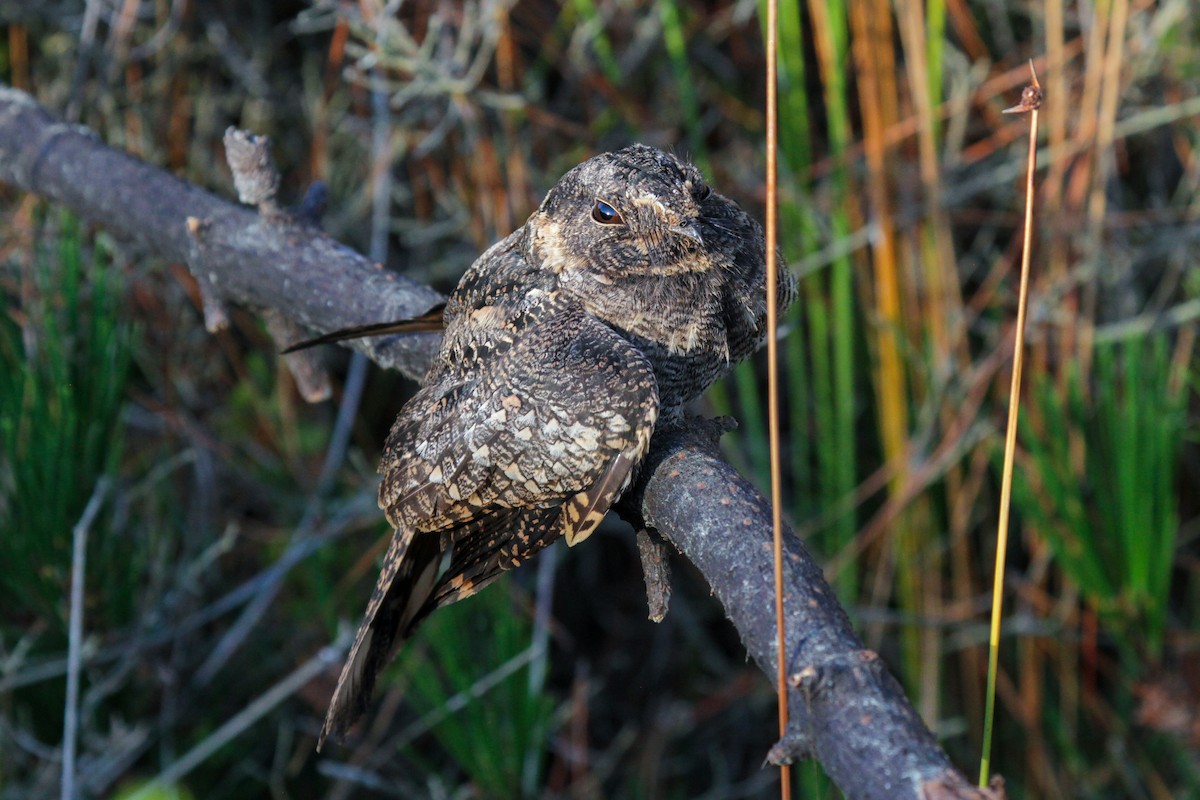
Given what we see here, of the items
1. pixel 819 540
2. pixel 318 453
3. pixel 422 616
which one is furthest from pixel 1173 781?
pixel 318 453

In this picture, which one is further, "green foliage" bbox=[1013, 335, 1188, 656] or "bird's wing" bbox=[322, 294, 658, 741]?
"green foliage" bbox=[1013, 335, 1188, 656]

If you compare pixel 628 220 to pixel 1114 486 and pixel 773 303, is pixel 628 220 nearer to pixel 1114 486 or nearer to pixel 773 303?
pixel 773 303

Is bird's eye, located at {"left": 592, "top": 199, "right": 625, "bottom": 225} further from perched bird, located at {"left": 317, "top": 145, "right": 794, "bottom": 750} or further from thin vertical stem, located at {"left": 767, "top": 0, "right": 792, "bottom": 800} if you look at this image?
thin vertical stem, located at {"left": 767, "top": 0, "right": 792, "bottom": 800}

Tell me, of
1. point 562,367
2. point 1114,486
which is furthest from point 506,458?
point 1114,486

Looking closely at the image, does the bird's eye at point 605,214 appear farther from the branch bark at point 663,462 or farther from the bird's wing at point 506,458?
the branch bark at point 663,462

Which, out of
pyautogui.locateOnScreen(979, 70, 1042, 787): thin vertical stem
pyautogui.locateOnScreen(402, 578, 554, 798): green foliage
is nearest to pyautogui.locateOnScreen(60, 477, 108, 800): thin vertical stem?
pyautogui.locateOnScreen(402, 578, 554, 798): green foliage

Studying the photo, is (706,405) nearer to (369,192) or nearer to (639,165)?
(369,192)

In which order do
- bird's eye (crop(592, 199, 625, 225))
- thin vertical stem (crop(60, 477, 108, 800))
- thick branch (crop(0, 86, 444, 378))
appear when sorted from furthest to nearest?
1. thick branch (crop(0, 86, 444, 378))
2. thin vertical stem (crop(60, 477, 108, 800))
3. bird's eye (crop(592, 199, 625, 225))
